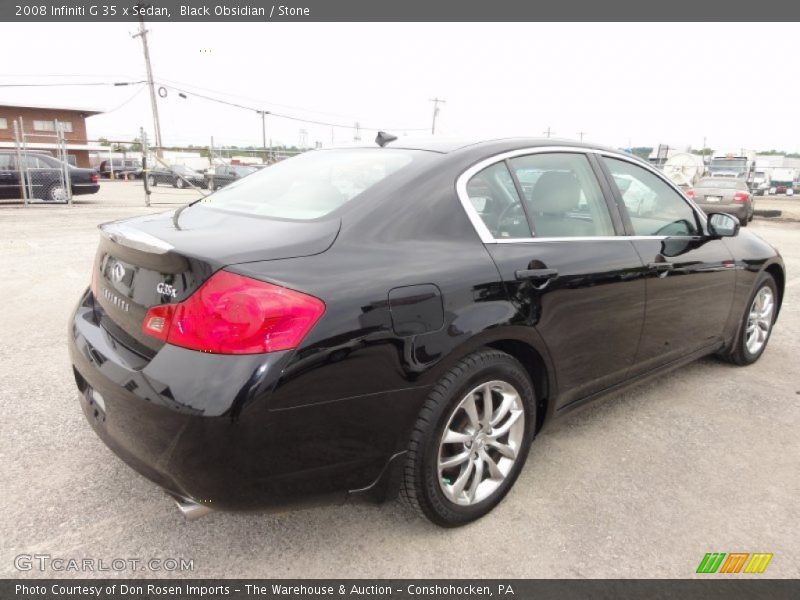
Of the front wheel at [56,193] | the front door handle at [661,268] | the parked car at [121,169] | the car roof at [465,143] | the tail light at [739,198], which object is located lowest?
the parked car at [121,169]

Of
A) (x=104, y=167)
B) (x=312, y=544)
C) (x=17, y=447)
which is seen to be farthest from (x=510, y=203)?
(x=104, y=167)

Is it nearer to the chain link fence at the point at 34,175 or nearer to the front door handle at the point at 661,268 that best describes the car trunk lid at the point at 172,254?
the front door handle at the point at 661,268

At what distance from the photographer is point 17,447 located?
2.77 metres

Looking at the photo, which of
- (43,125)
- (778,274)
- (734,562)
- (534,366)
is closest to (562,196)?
(534,366)

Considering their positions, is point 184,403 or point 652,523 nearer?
point 184,403

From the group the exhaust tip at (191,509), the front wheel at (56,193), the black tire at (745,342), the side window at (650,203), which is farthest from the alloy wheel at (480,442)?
the front wheel at (56,193)

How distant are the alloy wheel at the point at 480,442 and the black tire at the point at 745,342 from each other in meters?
2.42

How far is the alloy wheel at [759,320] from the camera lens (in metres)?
4.18

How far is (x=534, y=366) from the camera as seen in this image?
255cm

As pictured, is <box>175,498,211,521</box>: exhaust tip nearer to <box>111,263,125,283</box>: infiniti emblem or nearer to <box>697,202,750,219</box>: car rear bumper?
<box>111,263,125,283</box>: infiniti emblem

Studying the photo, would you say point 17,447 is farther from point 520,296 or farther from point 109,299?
point 520,296

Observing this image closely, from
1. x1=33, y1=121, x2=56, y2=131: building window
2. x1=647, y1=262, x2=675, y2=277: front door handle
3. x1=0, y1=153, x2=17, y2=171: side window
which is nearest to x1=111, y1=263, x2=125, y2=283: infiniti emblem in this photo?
x1=647, y1=262, x2=675, y2=277: front door handle

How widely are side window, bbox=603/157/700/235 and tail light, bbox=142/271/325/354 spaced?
6.70 ft

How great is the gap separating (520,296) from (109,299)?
1.62 metres
